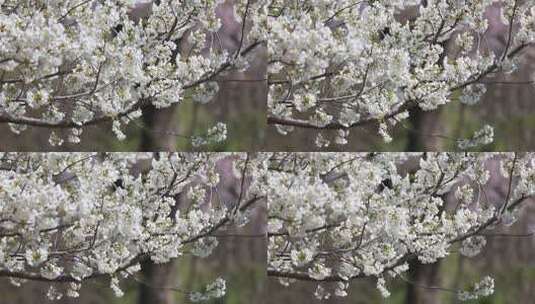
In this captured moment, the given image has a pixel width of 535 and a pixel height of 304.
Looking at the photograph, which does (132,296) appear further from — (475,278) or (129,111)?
(475,278)

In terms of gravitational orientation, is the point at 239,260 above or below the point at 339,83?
below

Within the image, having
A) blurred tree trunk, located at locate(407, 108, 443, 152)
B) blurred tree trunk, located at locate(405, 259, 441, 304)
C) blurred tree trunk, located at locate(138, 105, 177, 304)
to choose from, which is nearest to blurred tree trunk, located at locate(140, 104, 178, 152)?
blurred tree trunk, located at locate(138, 105, 177, 304)

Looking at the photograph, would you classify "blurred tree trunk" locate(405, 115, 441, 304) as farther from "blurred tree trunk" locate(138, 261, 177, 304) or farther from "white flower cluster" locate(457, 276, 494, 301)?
"blurred tree trunk" locate(138, 261, 177, 304)

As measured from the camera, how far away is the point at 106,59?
3.62 meters

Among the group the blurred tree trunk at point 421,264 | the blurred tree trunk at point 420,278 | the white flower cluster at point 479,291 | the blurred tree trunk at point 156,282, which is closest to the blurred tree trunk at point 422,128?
the blurred tree trunk at point 421,264

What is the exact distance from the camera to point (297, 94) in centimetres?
373

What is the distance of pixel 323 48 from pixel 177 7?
0.61m

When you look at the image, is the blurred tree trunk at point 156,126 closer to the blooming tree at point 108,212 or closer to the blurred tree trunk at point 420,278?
the blooming tree at point 108,212

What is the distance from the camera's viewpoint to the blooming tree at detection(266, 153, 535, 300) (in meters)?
3.71

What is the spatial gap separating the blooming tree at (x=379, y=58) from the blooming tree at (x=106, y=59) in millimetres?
190

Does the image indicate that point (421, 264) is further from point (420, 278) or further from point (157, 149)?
point (157, 149)

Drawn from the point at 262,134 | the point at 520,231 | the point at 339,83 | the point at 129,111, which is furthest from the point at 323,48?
the point at 520,231

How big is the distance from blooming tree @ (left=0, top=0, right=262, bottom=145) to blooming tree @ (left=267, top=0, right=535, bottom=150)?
19cm

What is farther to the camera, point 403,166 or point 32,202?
point 403,166
